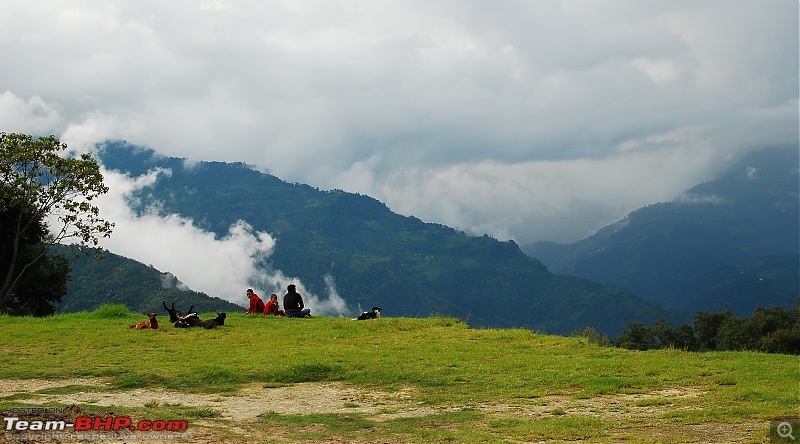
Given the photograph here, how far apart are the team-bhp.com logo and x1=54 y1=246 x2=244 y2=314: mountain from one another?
113118mm

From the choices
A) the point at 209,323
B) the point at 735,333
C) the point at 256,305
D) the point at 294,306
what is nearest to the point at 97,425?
the point at 209,323

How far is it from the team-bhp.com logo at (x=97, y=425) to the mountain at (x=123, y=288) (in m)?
113

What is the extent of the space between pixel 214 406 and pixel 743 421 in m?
9.41

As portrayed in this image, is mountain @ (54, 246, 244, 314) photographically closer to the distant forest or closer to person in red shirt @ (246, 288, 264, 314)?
the distant forest

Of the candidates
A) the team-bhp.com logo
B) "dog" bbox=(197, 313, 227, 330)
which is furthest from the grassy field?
"dog" bbox=(197, 313, 227, 330)

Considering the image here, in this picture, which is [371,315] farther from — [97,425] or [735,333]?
[735,333]

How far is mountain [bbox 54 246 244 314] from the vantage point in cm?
12750

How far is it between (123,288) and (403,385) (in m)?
140

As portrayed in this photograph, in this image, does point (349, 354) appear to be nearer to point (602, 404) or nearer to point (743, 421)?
point (602, 404)

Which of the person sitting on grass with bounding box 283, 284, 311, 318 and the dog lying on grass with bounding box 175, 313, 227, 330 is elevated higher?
the person sitting on grass with bounding box 283, 284, 311, 318

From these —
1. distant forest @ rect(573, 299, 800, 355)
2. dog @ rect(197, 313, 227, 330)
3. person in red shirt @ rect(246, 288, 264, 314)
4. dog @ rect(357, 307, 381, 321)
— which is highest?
person in red shirt @ rect(246, 288, 264, 314)

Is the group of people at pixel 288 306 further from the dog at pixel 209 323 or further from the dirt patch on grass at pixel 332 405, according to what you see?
the dirt patch on grass at pixel 332 405

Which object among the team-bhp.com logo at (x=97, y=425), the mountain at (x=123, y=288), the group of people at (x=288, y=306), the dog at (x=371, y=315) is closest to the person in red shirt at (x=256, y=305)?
the group of people at (x=288, y=306)

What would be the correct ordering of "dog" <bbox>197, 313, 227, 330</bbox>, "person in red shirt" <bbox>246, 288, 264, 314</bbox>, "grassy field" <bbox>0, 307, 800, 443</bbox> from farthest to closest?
"person in red shirt" <bbox>246, 288, 264, 314</bbox>, "dog" <bbox>197, 313, 227, 330</bbox>, "grassy field" <bbox>0, 307, 800, 443</bbox>
